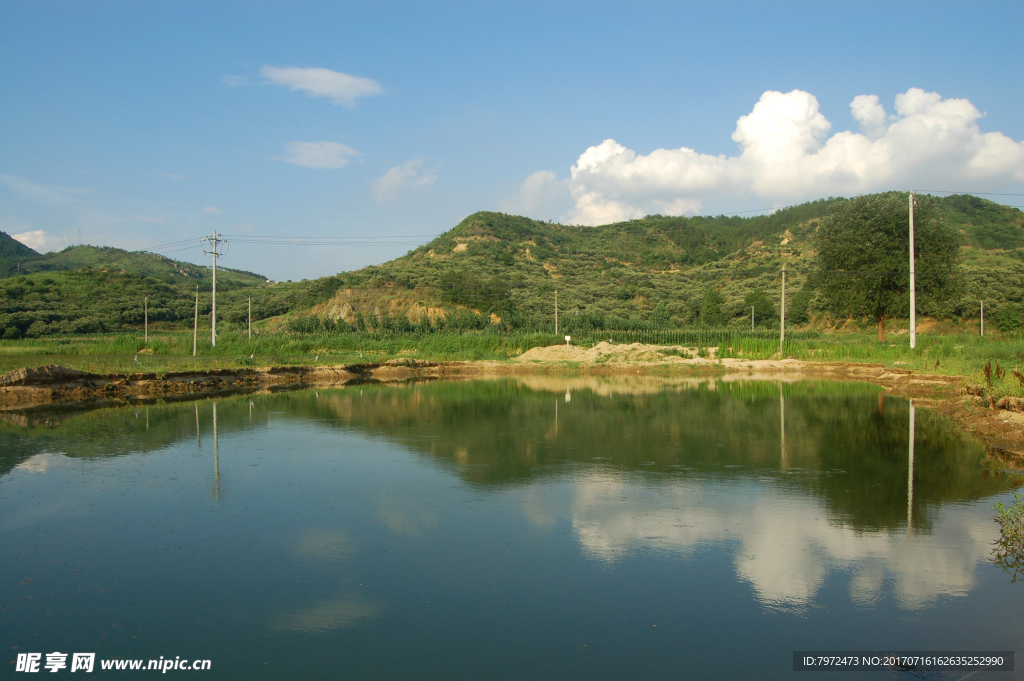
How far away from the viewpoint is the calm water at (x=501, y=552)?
4.70 metres

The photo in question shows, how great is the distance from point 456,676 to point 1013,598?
15.7 feet

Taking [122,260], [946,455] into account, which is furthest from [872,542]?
[122,260]

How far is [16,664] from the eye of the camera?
4.50m

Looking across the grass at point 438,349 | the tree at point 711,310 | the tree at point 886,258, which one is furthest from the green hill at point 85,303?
the tree at point 886,258

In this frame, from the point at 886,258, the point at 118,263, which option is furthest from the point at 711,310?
the point at 118,263

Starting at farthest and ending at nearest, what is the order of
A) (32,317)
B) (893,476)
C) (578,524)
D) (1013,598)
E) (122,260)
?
(122,260)
(32,317)
(893,476)
(578,524)
(1013,598)

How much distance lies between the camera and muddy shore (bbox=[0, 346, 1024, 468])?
1378cm

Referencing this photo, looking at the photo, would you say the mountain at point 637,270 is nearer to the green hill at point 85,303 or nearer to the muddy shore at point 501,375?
the muddy shore at point 501,375

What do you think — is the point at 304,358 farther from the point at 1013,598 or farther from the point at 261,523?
the point at 1013,598

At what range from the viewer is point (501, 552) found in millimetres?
6508

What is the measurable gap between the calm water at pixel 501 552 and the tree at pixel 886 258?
101 feet

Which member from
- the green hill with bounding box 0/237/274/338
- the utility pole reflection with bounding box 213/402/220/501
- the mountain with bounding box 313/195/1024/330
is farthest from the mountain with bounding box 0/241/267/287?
the utility pole reflection with bounding box 213/402/220/501

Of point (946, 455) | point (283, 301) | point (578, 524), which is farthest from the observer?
point (283, 301)

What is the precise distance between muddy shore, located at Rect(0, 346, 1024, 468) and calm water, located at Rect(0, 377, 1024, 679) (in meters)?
2.15
